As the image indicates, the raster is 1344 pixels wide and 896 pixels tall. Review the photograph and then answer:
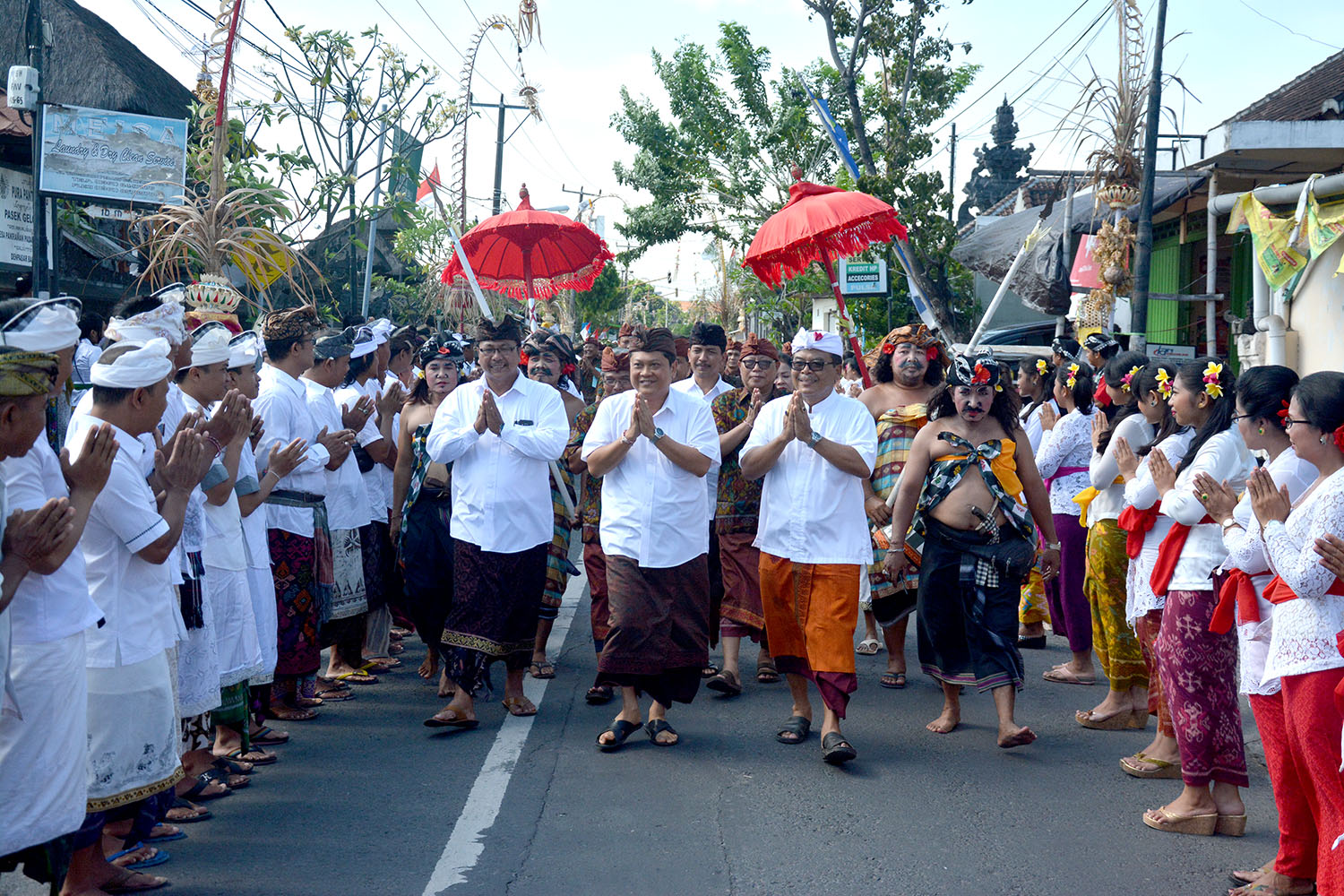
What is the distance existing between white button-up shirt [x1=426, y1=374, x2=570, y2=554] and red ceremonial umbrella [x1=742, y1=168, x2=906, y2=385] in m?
2.25

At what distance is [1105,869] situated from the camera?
4.41 m

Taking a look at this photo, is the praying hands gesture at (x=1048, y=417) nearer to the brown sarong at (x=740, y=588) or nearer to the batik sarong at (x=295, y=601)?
the brown sarong at (x=740, y=588)

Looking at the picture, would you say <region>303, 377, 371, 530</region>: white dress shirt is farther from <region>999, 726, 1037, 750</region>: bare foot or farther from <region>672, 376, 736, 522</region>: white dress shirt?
<region>999, 726, 1037, 750</region>: bare foot

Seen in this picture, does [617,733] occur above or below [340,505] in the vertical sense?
below

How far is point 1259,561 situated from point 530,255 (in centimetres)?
693

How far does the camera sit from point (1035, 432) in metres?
8.70

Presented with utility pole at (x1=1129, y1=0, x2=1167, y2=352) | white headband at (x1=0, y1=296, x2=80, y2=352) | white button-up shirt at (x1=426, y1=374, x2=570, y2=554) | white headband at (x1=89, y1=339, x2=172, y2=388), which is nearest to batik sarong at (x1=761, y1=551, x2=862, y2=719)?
white button-up shirt at (x1=426, y1=374, x2=570, y2=554)

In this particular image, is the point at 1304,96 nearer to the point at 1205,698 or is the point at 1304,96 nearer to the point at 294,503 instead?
the point at 1205,698

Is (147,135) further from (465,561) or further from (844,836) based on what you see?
(844,836)

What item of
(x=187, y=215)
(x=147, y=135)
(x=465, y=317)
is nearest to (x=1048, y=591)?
(x=187, y=215)

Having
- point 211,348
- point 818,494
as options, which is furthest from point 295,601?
point 818,494

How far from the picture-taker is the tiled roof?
1300 centimetres

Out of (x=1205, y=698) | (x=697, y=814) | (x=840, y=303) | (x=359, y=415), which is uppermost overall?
(x=840, y=303)

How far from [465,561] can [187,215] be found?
4131 millimetres
